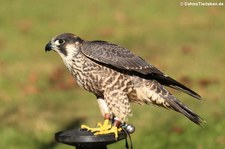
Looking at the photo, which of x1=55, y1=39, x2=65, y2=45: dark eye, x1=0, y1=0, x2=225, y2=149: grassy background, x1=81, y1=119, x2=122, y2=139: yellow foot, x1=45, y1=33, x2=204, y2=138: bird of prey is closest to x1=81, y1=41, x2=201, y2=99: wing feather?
x1=45, y1=33, x2=204, y2=138: bird of prey

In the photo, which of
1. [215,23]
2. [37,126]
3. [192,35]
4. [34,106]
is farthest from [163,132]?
[215,23]

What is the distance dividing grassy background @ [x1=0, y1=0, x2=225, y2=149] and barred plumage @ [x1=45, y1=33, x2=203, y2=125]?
259cm

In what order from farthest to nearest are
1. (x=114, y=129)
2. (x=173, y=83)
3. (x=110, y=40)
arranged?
1. (x=110, y=40)
2. (x=173, y=83)
3. (x=114, y=129)

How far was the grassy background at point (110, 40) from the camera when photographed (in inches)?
396

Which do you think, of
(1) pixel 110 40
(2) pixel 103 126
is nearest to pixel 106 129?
(2) pixel 103 126

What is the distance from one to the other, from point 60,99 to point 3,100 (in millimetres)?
1317

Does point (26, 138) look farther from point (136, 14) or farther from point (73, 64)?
point (136, 14)

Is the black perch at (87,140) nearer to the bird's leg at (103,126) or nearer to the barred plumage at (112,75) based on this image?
the bird's leg at (103,126)

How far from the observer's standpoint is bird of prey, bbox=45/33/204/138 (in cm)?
655

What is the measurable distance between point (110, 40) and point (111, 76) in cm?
1039

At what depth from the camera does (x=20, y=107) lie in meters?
11.7

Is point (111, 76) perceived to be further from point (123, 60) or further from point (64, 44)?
point (64, 44)

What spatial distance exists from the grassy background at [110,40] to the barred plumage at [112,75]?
8.49 feet

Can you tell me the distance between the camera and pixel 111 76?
21.8 ft
